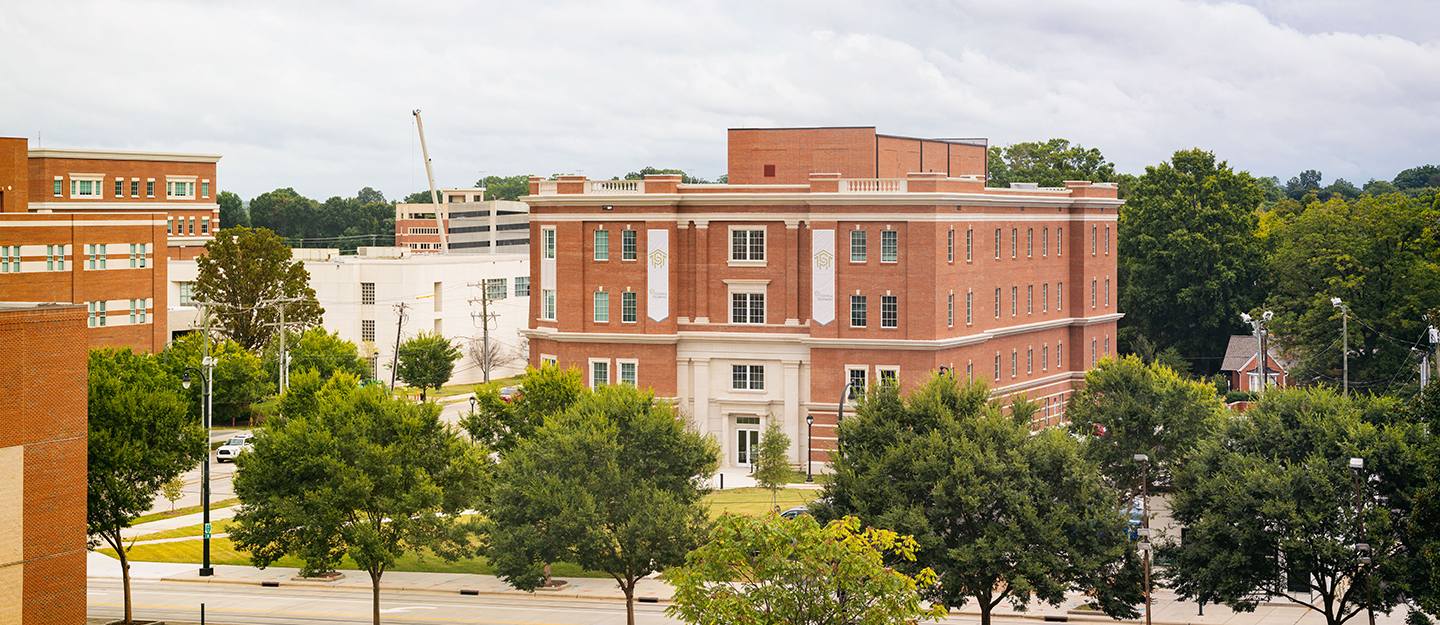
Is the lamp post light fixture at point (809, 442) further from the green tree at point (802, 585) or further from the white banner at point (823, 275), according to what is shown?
the green tree at point (802, 585)

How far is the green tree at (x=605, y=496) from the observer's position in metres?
45.0

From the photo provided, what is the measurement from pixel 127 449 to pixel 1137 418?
36.8 m

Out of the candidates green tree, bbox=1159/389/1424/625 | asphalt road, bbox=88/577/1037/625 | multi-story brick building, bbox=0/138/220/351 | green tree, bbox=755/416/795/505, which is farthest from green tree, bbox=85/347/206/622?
multi-story brick building, bbox=0/138/220/351

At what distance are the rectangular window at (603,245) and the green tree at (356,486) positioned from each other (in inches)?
1197

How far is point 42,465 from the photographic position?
111 feet

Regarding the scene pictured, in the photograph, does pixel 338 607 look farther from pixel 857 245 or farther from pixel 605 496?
pixel 857 245

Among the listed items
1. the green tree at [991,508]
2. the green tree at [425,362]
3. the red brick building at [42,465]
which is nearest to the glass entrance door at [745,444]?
the green tree at [991,508]

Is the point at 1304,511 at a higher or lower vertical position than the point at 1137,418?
lower

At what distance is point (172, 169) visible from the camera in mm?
130875

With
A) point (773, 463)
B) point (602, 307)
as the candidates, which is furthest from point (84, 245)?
point (773, 463)

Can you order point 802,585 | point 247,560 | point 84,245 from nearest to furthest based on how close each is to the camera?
point 802,585 → point 247,560 → point 84,245

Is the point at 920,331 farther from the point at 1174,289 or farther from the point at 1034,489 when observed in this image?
the point at 1174,289

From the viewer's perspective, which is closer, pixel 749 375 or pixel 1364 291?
pixel 749 375

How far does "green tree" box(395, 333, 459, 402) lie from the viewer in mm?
108250
